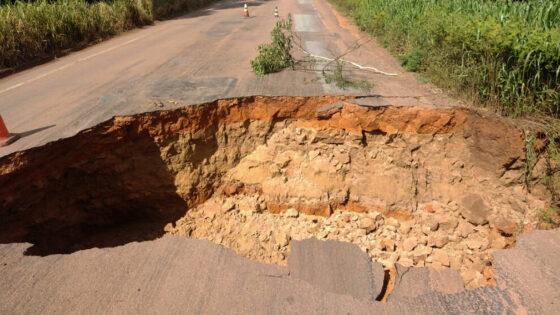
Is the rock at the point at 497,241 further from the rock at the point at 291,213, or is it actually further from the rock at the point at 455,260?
the rock at the point at 291,213

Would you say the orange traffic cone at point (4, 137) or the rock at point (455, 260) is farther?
the orange traffic cone at point (4, 137)

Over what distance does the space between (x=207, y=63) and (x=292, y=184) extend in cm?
405

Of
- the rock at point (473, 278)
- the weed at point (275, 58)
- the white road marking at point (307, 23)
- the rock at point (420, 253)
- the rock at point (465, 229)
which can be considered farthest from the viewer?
the white road marking at point (307, 23)

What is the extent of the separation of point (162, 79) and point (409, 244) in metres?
5.34

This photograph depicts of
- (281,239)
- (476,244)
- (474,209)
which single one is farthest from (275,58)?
(476,244)

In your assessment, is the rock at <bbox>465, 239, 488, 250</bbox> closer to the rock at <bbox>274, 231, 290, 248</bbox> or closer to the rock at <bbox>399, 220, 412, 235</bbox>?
the rock at <bbox>399, 220, 412, 235</bbox>

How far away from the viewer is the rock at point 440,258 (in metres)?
4.88

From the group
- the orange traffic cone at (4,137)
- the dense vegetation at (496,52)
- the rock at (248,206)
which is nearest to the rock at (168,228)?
the rock at (248,206)

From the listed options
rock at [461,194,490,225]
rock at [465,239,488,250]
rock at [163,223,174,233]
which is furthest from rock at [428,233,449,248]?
rock at [163,223,174,233]

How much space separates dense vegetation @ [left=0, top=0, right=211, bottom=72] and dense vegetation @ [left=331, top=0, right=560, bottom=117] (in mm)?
10028

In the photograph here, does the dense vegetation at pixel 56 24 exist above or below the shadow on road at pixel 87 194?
above

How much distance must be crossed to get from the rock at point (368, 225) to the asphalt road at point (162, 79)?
6.36 ft

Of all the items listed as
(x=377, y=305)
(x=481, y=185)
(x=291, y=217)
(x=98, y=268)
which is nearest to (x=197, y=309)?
(x=98, y=268)

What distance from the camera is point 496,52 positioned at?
5449 millimetres
